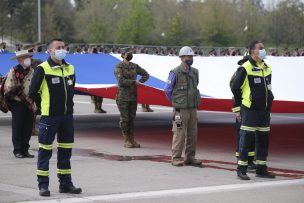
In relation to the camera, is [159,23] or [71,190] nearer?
[71,190]

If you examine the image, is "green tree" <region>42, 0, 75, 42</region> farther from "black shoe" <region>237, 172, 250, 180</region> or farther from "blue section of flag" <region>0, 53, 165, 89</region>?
"black shoe" <region>237, 172, 250, 180</region>

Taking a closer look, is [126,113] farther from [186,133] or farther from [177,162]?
[177,162]

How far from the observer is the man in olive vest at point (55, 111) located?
997 centimetres

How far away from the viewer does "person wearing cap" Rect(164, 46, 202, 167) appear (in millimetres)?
13102

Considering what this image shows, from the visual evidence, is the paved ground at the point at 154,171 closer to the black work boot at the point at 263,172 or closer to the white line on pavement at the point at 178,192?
the white line on pavement at the point at 178,192

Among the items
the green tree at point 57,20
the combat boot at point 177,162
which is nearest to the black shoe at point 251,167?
the combat boot at point 177,162

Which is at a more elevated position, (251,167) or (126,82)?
(126,82)

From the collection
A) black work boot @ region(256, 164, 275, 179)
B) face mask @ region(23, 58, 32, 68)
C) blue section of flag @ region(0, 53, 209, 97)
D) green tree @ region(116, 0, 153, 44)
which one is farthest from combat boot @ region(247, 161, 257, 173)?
green tree @ region(116, 0, 153, 44)

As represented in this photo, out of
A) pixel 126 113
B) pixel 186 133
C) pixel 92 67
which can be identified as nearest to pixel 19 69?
pixel 126 113

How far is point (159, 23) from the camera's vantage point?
76.2m

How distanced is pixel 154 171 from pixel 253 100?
2066 mm

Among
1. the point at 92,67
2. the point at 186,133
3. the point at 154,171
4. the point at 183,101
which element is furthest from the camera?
the point at 92,67

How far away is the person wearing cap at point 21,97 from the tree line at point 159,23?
175 ft

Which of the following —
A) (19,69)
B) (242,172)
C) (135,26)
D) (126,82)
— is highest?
(135,26)
